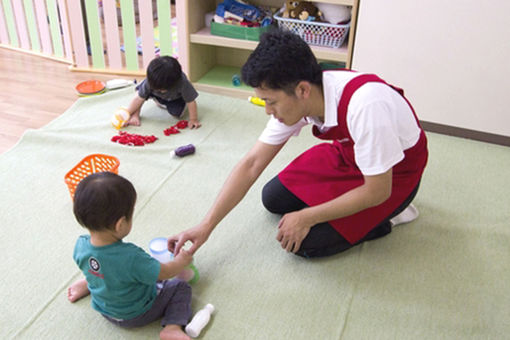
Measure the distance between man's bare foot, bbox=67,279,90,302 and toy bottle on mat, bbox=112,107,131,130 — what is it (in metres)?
0.98

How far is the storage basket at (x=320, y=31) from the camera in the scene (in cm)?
227

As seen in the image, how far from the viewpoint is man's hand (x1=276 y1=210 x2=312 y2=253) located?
4.33ft

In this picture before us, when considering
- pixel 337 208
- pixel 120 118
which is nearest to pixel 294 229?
pixel 337 208

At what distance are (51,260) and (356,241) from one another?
0.92 m

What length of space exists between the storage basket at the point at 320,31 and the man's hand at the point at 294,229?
1243mm

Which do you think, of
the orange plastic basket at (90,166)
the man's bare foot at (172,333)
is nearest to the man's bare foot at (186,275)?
the man's bare foot at (172,333)

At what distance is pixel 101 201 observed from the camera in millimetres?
1019

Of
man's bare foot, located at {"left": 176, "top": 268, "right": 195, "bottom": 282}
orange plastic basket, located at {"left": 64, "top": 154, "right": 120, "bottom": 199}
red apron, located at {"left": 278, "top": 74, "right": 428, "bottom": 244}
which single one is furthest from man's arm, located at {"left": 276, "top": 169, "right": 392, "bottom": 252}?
orange plastic basket, located at {"left": 64, "top": 154, "right": 120, "bottom": 199}

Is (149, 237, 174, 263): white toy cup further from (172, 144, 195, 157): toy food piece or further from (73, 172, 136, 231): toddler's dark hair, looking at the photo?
(172, 144, 195, 157): toy food piece

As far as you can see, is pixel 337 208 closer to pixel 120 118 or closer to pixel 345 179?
pixel 345 179

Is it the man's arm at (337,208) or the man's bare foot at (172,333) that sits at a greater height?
the man's arm at (337,208)

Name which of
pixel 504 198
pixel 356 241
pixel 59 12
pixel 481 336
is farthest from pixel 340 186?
pixel 59 12

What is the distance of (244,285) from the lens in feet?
4.53

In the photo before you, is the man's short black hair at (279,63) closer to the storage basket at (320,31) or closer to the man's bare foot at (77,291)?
the man's bare foot at (77,291)
